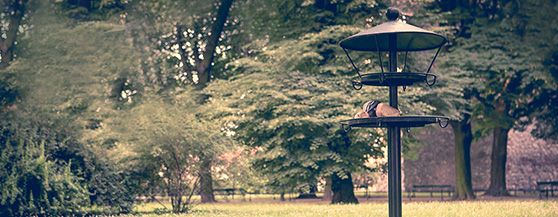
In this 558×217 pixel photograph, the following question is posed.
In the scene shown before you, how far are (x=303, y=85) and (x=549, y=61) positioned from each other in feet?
27.3

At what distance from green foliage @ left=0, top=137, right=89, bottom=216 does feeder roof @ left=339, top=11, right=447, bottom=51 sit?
1023cm

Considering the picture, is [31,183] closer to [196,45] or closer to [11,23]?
[11,23]

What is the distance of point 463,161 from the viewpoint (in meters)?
32.0

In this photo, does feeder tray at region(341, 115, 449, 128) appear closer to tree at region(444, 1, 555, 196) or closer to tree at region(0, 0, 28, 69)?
tree at region(444, 1, 555, 196)

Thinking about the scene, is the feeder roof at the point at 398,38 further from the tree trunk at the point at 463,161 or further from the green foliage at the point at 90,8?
the green foliage at the point at 90,8

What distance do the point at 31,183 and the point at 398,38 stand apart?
437 inches

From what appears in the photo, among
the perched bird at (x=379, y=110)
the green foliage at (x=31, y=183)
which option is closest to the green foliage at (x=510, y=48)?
the green foliage at (x=31, y=183)

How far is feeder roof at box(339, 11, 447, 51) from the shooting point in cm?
1021

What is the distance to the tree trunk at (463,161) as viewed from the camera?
31531 millimetres

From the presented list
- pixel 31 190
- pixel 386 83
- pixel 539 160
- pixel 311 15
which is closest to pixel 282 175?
pixel 311 15

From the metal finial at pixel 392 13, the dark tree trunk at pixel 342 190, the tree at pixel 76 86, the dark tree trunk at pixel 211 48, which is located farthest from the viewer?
the dark tree trunk at pixel 211 48

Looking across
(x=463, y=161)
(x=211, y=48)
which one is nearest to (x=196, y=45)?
(x=211, y=48)

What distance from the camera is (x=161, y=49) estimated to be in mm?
32094

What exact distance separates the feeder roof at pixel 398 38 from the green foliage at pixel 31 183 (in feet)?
33.6
